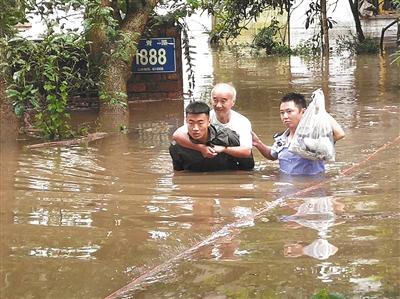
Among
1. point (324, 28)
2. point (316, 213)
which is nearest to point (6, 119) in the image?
point (316, 213)

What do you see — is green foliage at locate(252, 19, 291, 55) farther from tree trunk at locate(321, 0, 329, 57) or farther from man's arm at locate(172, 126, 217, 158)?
man's arm at locate(172, 126, 217, 158)

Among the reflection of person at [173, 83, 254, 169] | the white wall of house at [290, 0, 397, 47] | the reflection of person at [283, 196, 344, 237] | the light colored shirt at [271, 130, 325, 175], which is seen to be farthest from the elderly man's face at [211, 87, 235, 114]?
the white wall of house at [290, 0, 397, 47]

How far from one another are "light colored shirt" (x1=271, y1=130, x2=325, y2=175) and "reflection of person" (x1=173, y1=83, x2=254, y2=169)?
252 millimetres

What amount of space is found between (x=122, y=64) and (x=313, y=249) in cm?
642

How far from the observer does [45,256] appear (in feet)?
14.4

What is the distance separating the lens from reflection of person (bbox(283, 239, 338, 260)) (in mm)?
4160

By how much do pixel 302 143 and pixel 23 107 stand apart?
10.2 ft

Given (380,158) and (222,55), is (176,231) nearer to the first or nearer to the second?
(380,158)

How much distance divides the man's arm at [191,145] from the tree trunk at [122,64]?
278 cm

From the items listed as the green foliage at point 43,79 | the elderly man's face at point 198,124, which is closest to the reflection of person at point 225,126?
the elderly man's face at point 198,124

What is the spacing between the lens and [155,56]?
11.9 metres

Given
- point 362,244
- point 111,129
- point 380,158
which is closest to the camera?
point 362,244

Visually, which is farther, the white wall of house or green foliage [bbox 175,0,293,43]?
the white wall of house

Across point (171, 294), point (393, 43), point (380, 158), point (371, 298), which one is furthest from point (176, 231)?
point (393, 43)
